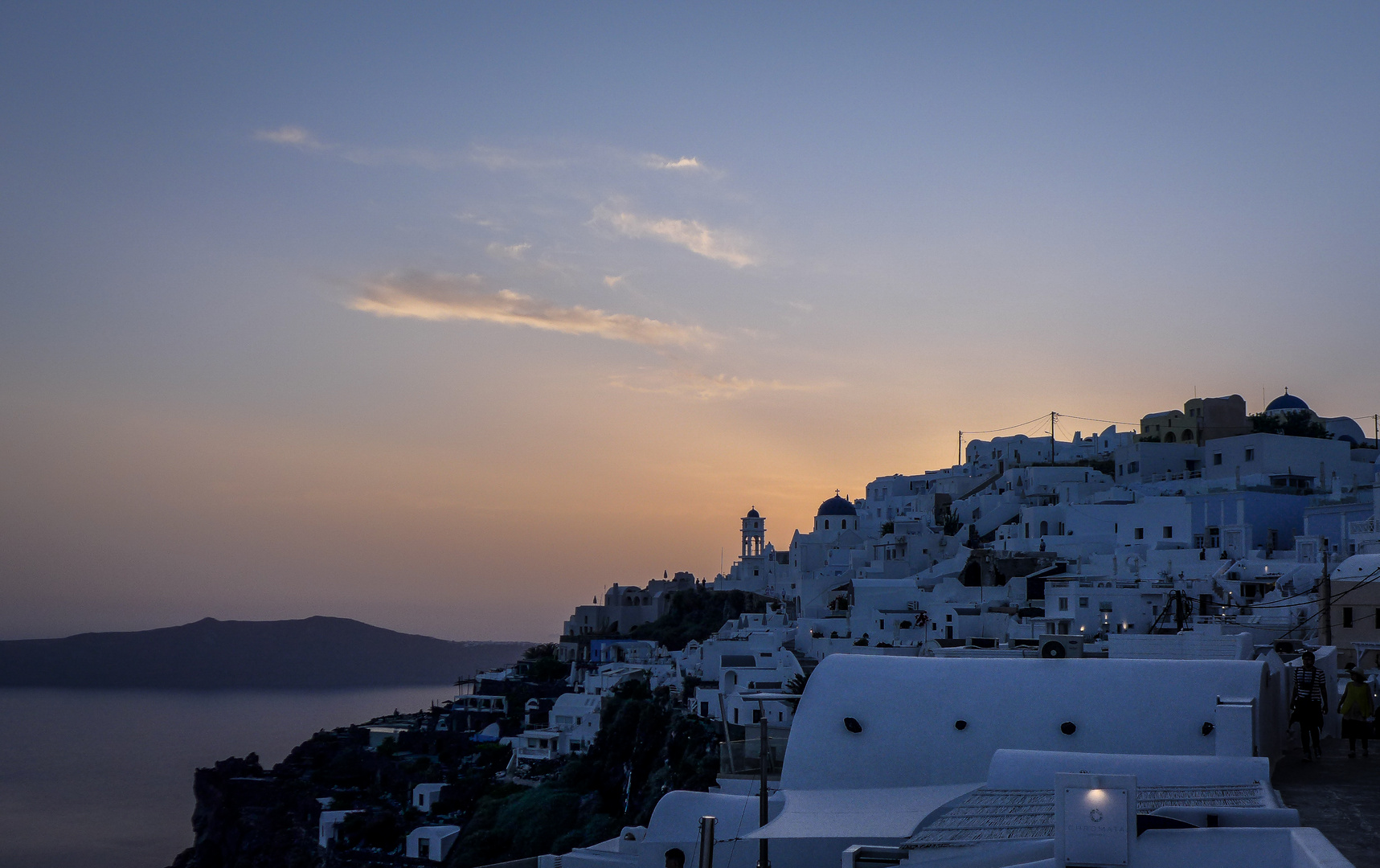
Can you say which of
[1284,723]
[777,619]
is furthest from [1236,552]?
[1284,723]

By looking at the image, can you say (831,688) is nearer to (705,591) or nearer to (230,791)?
(230,791)

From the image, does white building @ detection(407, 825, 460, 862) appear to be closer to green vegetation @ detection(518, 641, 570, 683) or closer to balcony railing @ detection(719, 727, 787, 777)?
green vegetation @ detection(518, 641, 570, 683)

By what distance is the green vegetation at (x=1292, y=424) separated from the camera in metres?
46.0

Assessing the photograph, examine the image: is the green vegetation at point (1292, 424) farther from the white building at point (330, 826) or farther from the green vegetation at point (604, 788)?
the white building at point (330, 826)

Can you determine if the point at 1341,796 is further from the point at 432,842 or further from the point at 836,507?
the point at 836,507

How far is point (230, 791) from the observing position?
51.0 meters

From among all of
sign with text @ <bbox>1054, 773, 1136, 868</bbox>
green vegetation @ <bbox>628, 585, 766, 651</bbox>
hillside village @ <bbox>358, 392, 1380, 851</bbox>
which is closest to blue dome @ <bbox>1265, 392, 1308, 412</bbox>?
hillside village @ <bbox>358, 392, 1380, 851</bbox>

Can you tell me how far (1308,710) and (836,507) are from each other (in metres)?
47.4

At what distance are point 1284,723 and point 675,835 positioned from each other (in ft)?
21.2

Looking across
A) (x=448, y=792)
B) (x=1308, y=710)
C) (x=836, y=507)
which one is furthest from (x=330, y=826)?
(x=1308, y=710)

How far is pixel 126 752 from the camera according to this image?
10062cm

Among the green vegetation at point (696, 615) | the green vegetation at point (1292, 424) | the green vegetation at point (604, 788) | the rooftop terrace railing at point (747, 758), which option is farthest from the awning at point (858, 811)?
the green vegetation at point (696, 615)

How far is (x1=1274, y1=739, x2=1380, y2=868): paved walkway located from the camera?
7.23m

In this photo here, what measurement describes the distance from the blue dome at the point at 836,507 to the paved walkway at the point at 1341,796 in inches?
1812
